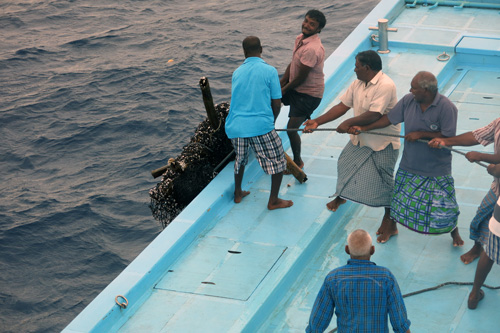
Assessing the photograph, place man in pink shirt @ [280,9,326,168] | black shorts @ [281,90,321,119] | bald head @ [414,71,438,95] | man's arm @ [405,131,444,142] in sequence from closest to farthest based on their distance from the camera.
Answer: bald head @ [414,71,438,95]
man's arm @ [405,131,444,142]
man in pink shirt @ [280,9,326,168]
black shorts @ [281,90,321,119]

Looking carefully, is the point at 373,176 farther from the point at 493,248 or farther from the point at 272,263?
the point at 493,248

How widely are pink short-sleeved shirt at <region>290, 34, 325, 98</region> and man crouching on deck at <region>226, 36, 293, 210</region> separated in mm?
574

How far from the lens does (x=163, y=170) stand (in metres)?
8.57

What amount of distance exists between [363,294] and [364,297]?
0.02 metres

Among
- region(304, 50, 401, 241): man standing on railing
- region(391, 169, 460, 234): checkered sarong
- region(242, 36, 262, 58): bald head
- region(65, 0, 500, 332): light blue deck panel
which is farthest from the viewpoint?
region(242, 36, 262, 58): bald head

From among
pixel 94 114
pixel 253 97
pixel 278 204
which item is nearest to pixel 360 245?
pixel 253 97

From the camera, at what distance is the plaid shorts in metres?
7.40

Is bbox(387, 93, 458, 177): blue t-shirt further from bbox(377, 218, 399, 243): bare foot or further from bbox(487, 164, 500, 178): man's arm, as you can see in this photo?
bbox(377, 218, 399, 243): bare foot

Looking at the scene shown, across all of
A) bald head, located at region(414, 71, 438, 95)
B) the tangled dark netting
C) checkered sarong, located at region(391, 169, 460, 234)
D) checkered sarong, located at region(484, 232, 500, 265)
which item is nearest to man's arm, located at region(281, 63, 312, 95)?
the tangled dark netting

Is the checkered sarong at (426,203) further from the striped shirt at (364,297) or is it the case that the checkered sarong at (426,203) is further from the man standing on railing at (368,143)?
the striped shirt at (364,297)

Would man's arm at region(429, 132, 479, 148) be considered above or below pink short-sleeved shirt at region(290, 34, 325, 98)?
below

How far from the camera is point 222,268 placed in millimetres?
6980

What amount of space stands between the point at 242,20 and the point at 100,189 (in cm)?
911

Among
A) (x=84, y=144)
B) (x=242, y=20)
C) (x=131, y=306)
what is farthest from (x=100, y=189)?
(x=242, y=20)
